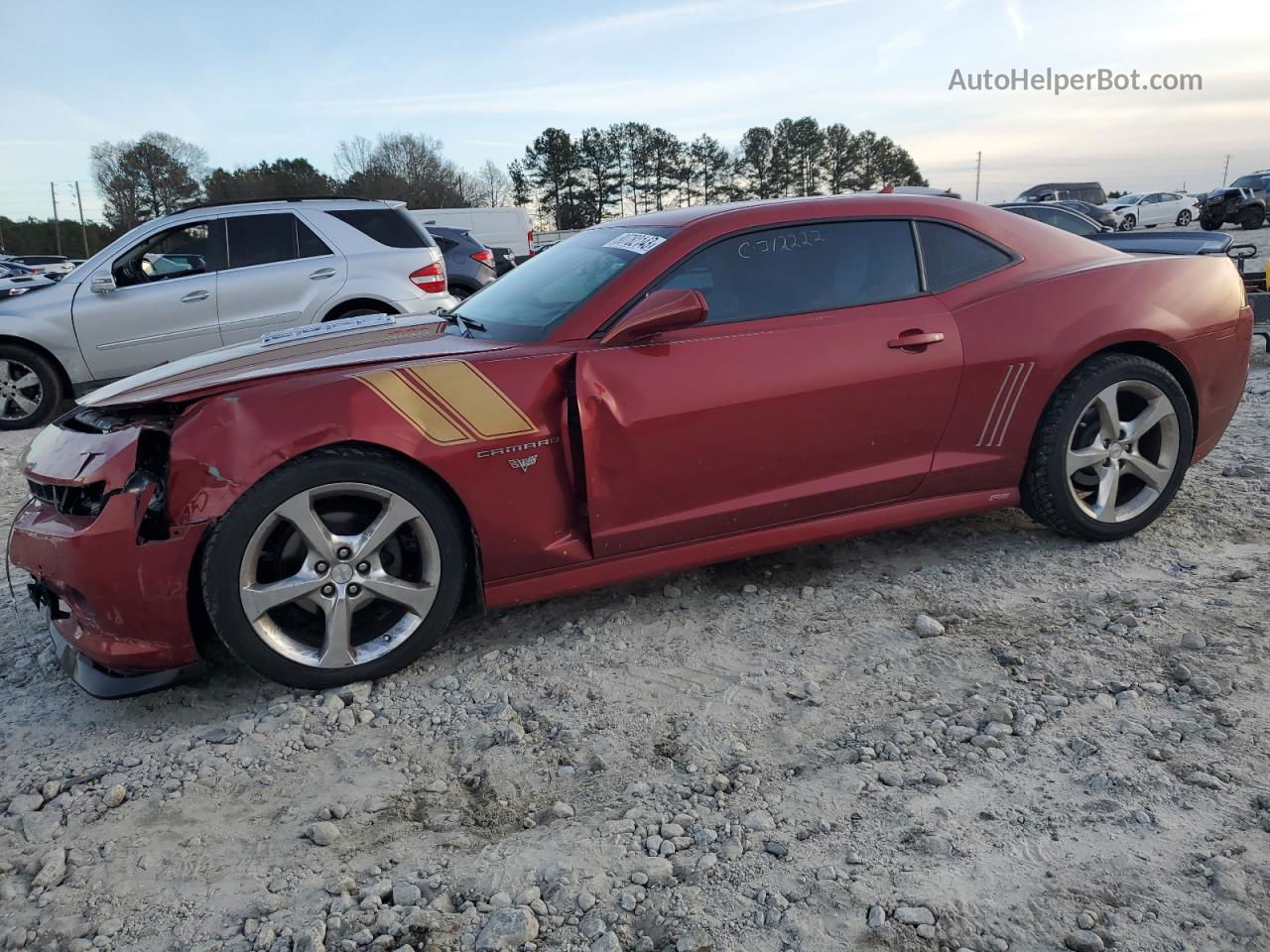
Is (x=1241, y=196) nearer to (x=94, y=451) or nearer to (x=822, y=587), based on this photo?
(x=822, y=587)

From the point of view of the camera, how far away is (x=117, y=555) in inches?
107

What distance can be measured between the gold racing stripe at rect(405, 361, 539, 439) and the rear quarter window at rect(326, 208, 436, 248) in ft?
17.3

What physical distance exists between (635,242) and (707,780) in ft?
6.53

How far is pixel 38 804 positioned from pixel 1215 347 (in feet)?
14.8

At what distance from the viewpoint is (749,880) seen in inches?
79.7

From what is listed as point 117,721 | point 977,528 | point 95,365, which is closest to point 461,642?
point 117,721

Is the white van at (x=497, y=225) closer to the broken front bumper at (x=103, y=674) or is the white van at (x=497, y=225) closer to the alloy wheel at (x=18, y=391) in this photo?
the alloy wheel at (x=18, y=391)

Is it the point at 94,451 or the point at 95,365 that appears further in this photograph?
the point at 95,365

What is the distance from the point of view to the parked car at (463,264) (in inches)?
439

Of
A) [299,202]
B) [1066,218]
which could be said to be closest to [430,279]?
[299,202]

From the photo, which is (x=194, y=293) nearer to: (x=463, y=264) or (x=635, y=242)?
(x=463, y=264)

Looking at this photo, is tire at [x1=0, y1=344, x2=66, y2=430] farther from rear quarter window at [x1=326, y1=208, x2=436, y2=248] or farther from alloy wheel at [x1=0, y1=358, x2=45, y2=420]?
rear quarter window at [x1=326, y1=208, x2=436, y2=248]

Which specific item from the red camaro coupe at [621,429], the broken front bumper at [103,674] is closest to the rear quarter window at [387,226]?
the red camaro coupe at [621,429]

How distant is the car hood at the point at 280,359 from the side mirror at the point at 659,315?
40cm
